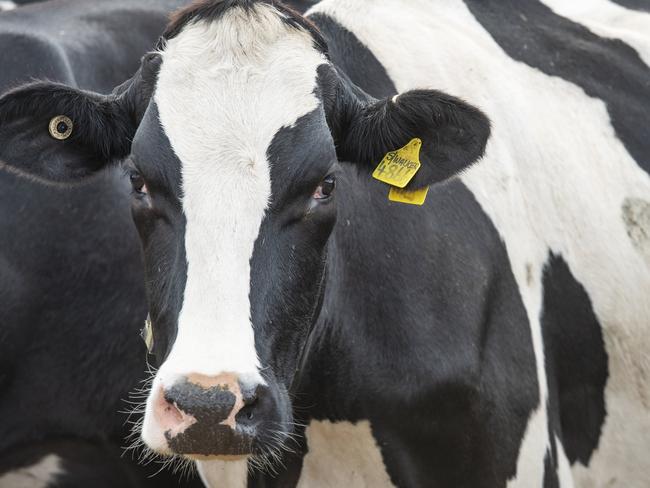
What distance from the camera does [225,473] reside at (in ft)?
14.4

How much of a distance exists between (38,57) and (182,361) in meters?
2.73

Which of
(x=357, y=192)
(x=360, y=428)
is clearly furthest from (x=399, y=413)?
(x=357, y=192)

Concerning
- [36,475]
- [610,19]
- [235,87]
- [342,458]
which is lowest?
[36,475]

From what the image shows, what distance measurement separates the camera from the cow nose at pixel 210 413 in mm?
2973

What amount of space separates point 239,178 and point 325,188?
326mm

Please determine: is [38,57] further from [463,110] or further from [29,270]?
[463,110]

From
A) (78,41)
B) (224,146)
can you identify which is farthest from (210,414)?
(78,41)

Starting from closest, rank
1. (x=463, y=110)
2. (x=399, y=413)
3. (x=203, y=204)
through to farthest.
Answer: (x=203, y=204) → (x=463, y=110) → (x=399, y=413)

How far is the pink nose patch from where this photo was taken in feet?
9.89

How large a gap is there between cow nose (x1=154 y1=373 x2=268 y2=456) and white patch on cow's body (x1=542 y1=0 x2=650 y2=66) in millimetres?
3156

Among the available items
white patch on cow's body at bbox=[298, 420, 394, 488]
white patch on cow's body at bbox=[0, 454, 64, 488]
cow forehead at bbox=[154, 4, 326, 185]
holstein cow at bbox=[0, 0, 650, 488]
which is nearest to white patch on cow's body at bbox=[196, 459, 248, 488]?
Result: holstein cow at bbox=[0, 0, 650, 488]

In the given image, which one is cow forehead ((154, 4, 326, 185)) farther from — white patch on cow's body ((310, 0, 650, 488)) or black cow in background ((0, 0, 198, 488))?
black cow in background ((0, 0, 198, 488))

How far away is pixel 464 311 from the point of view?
13.6 ft

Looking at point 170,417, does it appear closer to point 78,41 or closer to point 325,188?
Answer: point 325,188
